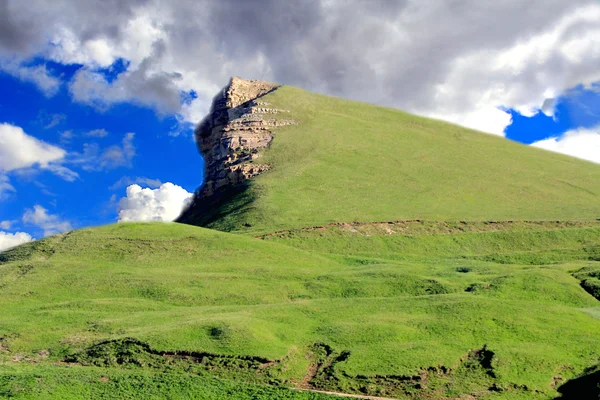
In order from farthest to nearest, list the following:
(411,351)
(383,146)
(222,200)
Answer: (383,146)
(222,200)
(411,351)

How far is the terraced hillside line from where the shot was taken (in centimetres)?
8388

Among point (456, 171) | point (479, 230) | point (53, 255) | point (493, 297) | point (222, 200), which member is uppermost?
point (456, 171)

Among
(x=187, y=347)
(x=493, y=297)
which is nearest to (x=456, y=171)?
(x=493, y=297)

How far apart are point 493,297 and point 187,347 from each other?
27910mm

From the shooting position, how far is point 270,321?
143ft

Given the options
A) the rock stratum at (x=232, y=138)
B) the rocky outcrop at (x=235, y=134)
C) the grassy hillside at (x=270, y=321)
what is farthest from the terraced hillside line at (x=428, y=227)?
the rocky outcrop at (x=235, y=134)

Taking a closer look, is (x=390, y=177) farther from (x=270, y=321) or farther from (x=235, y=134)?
(x=270, y=321)

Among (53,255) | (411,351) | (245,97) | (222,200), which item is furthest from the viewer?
(245,97)

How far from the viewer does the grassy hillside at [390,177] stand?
9300 centimetres

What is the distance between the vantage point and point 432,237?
85.4m

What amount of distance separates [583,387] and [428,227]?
180ft

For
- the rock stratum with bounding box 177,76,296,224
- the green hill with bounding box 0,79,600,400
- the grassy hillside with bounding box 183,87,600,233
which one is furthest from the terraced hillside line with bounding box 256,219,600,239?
the rock stratum with bounding box 177,76,296,224

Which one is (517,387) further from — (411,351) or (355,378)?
(355,378)

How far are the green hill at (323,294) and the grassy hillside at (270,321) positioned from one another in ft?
0.55
